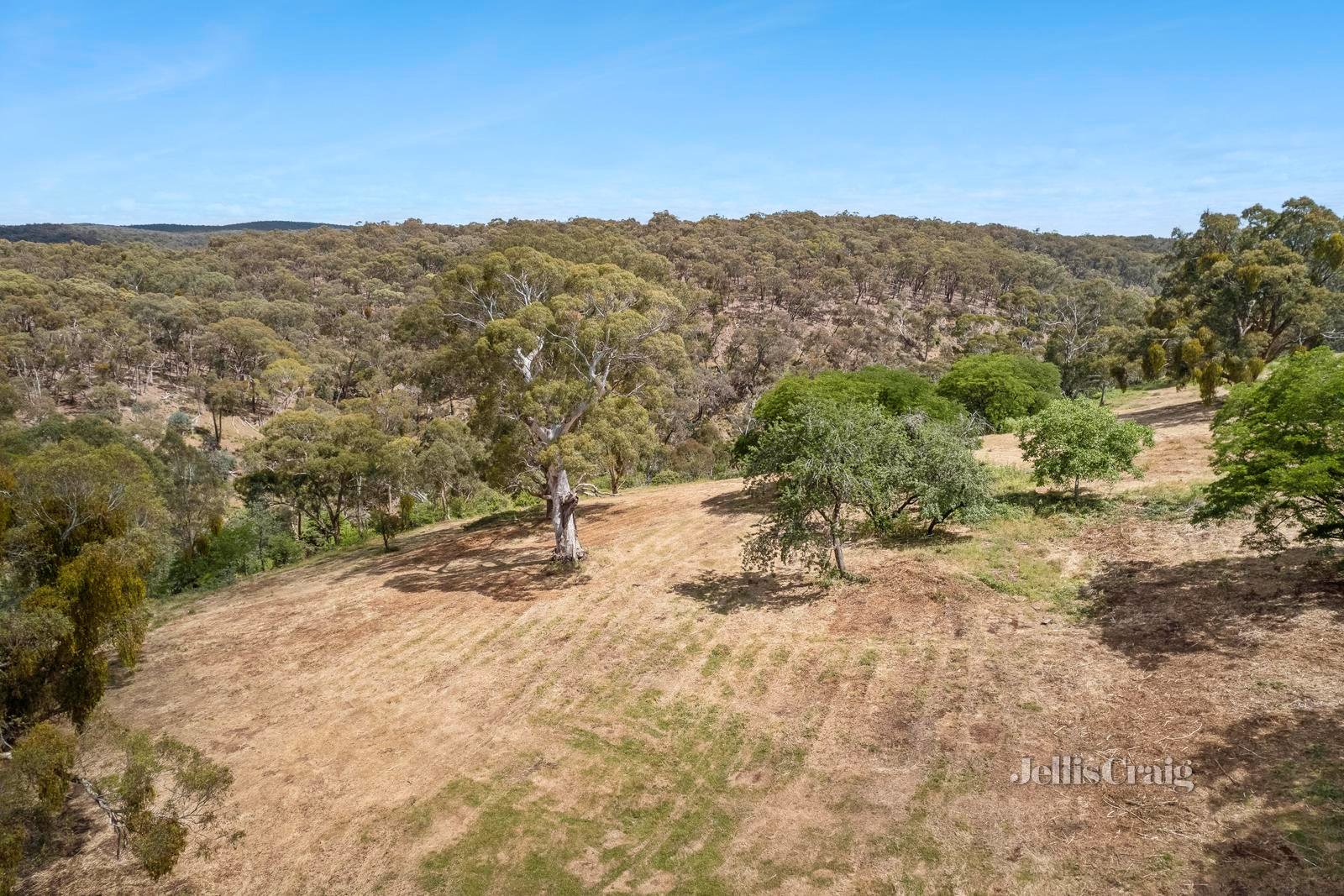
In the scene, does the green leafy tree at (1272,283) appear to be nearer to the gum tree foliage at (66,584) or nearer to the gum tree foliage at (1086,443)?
the gum tree foliage at (1086,443)

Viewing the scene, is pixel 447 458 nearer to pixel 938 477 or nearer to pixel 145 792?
pixel 938 477

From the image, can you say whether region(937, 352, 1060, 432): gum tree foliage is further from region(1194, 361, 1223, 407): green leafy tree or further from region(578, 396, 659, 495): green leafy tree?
region(578, 396, 659, 495): green leafy tree

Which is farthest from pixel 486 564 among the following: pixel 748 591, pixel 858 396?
pixel 858 396

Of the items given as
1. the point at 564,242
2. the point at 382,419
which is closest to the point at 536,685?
the point at 564,242

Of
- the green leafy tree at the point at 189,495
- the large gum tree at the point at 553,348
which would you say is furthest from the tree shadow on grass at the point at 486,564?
the green leafy tree at the point at 189,495

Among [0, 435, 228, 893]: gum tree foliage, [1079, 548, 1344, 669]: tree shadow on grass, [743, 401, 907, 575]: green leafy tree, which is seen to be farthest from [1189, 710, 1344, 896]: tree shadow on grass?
[0, 435, 228, 893]: gum tree foliage

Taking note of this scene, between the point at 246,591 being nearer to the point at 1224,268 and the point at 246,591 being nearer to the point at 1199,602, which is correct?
the point at 1199,602

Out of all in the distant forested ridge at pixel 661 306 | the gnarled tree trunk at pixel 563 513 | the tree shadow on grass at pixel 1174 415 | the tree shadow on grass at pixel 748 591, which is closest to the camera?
the tree shadow on grass at pixel 748 591
